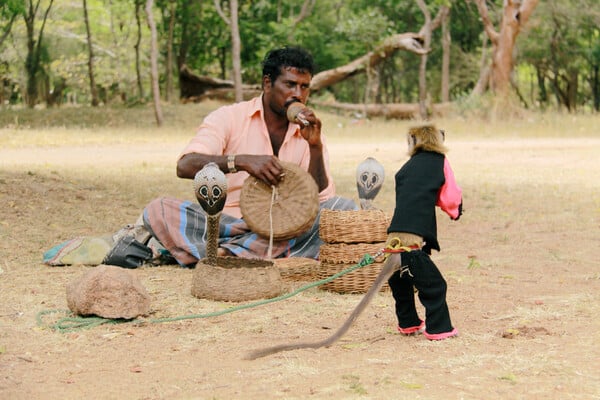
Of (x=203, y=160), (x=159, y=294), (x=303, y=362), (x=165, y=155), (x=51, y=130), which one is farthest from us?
(x=51, y=130)

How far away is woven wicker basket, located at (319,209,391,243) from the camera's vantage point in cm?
484

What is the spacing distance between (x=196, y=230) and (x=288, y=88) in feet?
3.53

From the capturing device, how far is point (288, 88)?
5.37 meters

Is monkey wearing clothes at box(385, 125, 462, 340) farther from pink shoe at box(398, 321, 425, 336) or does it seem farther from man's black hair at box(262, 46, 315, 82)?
man's black hair at box(262, 46, 315, 82)

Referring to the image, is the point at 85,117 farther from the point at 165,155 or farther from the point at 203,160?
the point at 203,160

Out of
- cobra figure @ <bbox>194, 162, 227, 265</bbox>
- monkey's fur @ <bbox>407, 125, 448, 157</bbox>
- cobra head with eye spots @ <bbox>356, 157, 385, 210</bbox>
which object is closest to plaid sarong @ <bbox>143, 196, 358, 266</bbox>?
cobra head with eye spots @ <bbox>356, 157, 385, 210</bbox>

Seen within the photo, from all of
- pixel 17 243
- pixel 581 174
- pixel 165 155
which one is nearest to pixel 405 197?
pixel 17 243

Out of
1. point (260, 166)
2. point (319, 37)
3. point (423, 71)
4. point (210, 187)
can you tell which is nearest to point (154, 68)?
point (423, 71)

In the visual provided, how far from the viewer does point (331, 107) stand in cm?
2788

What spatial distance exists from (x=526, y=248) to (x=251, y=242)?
2.17 metres

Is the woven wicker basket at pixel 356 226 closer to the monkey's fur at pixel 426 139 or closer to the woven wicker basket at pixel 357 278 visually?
the woven wicker basket at pixel 357 278

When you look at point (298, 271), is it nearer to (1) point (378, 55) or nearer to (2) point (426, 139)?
(2) point (426, 139)

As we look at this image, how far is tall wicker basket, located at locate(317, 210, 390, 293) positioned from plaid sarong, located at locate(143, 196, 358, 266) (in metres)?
0.63

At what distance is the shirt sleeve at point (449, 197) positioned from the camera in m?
3.84
